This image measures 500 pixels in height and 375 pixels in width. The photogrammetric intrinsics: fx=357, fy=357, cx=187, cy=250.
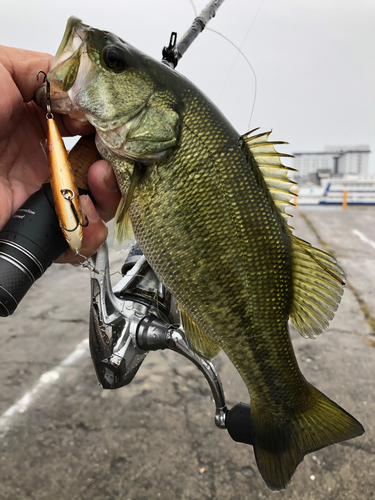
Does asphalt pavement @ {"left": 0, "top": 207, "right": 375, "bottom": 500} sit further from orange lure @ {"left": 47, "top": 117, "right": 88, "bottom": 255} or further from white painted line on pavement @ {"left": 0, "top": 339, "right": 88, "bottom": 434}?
orange lure @ {"left": 47, "top": 117, "right": 88, "bottom": 255}

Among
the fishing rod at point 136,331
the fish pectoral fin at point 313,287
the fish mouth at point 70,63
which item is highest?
the fish mouth at point 70,63

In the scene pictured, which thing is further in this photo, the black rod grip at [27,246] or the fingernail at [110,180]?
the fingernail at [110,180]

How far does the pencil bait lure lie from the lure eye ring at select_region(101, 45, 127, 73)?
177 mm

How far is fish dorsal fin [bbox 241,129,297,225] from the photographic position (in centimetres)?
111

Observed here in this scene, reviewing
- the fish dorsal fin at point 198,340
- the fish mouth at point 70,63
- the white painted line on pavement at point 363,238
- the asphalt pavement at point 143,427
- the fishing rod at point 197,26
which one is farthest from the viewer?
the white painted line on pavement at point 363,238

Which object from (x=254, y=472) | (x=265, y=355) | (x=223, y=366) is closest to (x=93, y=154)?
(x=265, y=355)

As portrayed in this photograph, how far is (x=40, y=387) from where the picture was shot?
2.61 meters

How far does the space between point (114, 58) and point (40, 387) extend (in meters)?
2.38

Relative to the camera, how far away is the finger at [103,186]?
45.1 inches

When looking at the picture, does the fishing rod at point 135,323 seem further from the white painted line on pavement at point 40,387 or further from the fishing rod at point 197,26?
the white painted line on pavement at point 40,387

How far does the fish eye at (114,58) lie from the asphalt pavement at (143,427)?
2005mm

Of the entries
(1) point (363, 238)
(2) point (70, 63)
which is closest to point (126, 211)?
(2) point (70, 63)

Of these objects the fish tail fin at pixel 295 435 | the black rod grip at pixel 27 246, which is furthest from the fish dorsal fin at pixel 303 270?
the black rod grip at pixel 27 246

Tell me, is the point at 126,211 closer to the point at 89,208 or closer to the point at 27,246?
the point at 89,208
